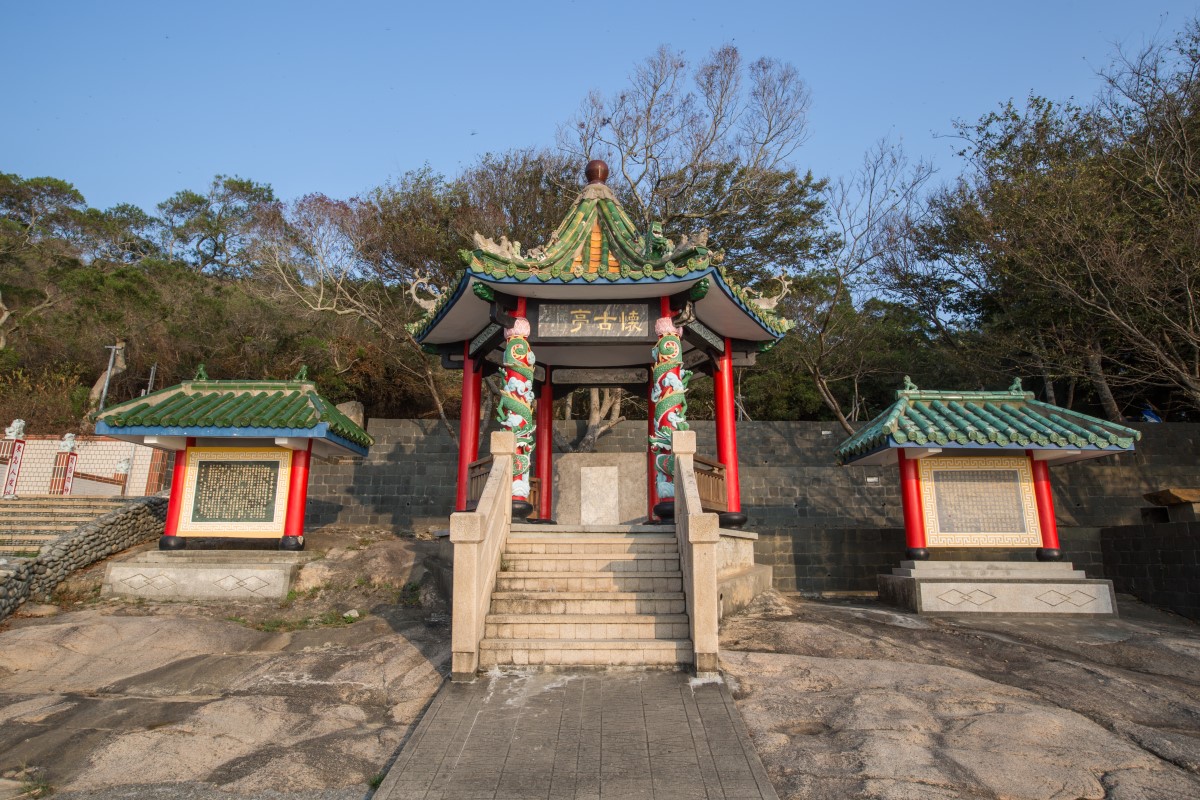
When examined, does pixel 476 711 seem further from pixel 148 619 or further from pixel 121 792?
pixel 148 619

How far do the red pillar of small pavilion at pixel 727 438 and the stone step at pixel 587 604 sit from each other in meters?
3.09

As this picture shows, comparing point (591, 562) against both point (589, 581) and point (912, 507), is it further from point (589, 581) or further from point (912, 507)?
point (912, 507)

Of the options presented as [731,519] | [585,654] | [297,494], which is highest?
[297,494]

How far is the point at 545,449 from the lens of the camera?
13.2 metres

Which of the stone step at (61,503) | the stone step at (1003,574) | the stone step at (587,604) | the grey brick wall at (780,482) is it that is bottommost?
the stone step at (587,604)

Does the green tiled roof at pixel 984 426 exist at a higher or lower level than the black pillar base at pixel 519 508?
higher

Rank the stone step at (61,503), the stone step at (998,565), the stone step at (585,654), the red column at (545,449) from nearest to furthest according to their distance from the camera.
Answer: the stone step at (585,654) < the stone step at (998,565) < the red column at (545,449) < the stone step at (61,503)

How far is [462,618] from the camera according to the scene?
6.86 meters

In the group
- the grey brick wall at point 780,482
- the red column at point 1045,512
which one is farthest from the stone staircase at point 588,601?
the grey brick wall at point 780,482

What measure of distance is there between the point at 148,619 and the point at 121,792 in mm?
4701

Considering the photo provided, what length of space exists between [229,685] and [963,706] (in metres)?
6.70

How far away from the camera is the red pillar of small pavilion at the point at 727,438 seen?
10.8m

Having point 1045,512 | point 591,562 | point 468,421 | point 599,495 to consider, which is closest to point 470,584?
point 591,562

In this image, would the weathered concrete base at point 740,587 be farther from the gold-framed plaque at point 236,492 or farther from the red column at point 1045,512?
the gold-framed plaque at point 236,492
